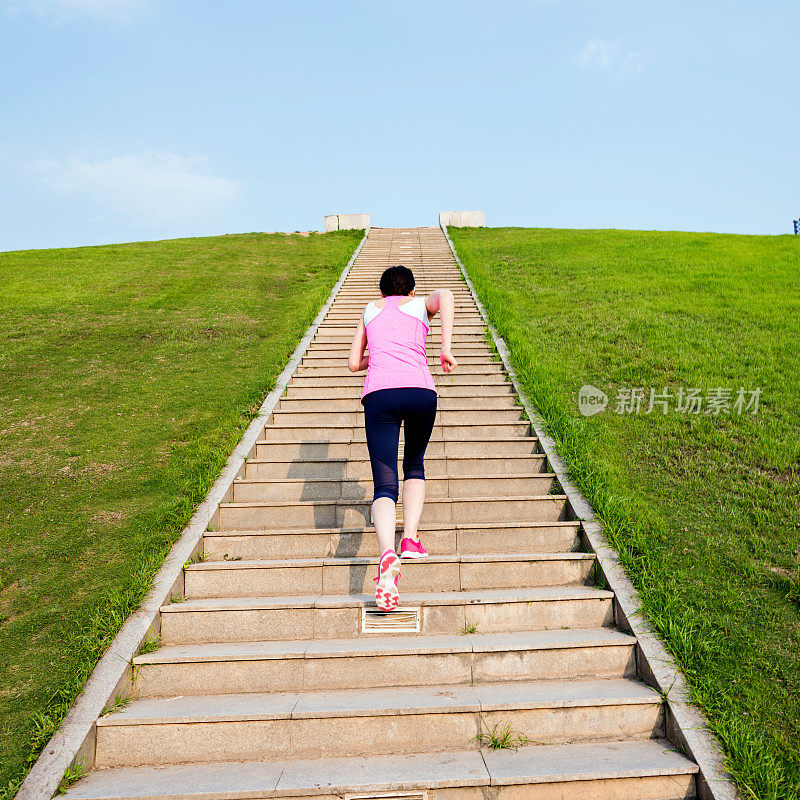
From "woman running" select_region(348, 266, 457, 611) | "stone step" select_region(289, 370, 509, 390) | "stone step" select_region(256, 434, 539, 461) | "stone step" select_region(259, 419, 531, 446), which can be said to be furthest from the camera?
"stone step" select_region(289, 370, 509, 390)

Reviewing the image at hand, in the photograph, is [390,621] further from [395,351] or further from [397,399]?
[395,351]

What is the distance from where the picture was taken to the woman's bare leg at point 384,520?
3463mm

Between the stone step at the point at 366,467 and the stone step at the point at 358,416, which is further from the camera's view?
the stone step at the point at 358,416

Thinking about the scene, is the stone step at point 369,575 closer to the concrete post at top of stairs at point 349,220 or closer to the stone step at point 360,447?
the stone step at point 360,447

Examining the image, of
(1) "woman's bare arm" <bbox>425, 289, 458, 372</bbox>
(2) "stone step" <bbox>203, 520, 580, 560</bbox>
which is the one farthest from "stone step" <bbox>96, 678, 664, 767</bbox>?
(1) "woman's bare arm" <bbox>425, 289, 458, 372</bbox>

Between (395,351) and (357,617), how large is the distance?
171 centimetres

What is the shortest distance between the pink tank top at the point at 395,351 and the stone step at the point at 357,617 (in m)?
1.37

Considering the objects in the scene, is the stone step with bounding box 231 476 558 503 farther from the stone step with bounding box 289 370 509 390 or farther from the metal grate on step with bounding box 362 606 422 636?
the stone step with bounding box 289 370 509 390

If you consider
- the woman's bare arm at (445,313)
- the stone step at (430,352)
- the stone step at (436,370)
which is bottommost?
the stone step at (436,370)

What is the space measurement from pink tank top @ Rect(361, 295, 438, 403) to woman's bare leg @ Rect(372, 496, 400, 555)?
2.11 ft

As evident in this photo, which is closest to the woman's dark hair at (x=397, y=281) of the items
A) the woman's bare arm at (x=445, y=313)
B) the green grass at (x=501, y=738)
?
the woman's bare arm at (x=445, y=313)

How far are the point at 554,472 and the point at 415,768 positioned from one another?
302 cm

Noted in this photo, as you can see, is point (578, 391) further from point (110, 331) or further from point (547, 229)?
point (547, 229)

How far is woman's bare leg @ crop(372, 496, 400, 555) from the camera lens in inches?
136
